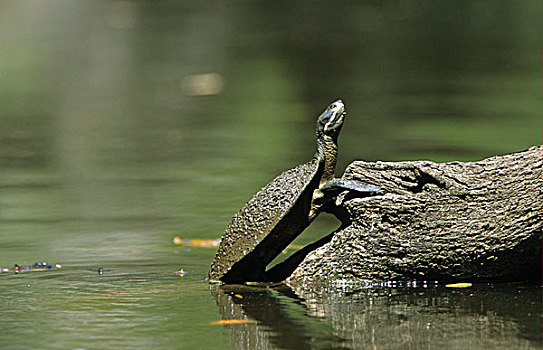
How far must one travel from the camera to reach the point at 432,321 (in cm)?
347

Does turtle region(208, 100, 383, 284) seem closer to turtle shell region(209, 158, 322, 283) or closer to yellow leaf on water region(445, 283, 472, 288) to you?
turtle shell region(209, 158, 322, 283)

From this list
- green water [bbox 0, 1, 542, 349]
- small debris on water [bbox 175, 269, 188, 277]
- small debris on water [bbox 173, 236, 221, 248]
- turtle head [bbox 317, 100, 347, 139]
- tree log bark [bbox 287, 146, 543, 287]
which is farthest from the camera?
small debris on water [bbox 173, 236, 221, 248]

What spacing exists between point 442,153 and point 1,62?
868cm

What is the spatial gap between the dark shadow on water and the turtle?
13cm

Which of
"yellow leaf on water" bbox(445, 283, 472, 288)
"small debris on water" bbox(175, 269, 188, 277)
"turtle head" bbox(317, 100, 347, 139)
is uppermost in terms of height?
"turtle head" bbox(317, 100, 347, 139)

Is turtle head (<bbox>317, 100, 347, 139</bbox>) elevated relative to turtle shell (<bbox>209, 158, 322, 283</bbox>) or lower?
elevated

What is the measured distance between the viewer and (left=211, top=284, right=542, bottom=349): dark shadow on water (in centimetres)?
321

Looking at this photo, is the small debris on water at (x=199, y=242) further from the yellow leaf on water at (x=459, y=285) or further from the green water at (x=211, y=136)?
the yellow leaf on water at (x=459, y=285)

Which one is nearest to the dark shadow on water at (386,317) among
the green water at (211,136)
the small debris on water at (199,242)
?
the green water at (211,136)

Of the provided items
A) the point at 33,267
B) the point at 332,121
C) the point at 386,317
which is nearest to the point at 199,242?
the point at 33,267

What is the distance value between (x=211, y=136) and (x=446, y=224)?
16.5 ft

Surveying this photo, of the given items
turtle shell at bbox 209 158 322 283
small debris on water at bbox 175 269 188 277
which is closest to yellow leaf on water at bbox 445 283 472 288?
turtle shell at bbox 209 158 322 283

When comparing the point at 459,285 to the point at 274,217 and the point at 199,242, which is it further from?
the point at 199,242

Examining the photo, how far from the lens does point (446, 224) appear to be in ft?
13.2
